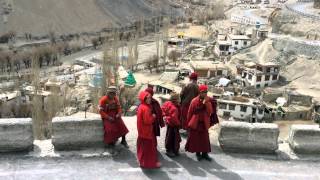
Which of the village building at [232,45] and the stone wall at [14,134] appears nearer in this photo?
the stone wall at [14,134]

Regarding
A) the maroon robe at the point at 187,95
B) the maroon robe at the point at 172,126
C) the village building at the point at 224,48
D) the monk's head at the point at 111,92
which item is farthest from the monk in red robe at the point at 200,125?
the village building at the point at 224,48

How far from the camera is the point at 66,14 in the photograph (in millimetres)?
67250

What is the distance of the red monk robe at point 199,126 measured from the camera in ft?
23.3

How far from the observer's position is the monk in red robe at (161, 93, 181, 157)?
23.7 feet

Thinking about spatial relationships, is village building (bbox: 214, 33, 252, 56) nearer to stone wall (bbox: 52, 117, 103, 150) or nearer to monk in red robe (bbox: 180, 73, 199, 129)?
monk in red robe (bbox: 180, 73, 199, 129)

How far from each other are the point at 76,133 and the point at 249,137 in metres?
2.98

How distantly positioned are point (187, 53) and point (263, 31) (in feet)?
31.5

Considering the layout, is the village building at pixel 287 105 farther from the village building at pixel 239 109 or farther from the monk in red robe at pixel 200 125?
the monk in red robe at pixel 200 125

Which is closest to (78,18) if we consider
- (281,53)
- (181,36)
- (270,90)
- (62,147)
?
(181,36)

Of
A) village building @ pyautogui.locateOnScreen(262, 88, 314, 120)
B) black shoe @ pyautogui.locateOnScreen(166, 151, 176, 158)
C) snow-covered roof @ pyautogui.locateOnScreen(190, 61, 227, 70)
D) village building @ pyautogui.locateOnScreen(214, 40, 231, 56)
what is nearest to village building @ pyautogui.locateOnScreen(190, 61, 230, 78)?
snow-covered roof @ pyautogui.locateOnScreen(190, 61, 227, 70)

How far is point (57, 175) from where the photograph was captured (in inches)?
258

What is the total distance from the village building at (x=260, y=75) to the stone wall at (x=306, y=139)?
99.5 ft

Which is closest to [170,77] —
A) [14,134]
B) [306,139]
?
[306,139]

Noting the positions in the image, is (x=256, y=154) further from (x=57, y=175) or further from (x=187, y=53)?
(x=187, y=53)
